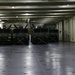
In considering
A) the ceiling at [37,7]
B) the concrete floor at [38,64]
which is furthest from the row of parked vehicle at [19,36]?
the concrete floor at [38,64]

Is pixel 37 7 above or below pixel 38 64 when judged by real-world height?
above

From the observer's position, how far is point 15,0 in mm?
14094

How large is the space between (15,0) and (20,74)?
8.49 m

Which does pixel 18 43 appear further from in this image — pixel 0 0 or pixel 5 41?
pixel 0 0

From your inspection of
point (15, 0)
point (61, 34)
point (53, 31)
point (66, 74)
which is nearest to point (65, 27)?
point (61, 34)

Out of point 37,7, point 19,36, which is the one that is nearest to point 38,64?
point 37,7

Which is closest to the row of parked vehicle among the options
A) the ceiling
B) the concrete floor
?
the ceiling

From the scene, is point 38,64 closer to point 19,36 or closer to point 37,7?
point 37,7

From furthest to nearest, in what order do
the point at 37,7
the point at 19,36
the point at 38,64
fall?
1. the point at 19,36
2. the point at 37,7
3. the point at 38,64

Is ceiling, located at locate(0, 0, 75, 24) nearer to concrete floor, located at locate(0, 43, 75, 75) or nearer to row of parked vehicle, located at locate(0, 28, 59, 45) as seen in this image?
row of parked vehicle, located at locate(0, 28, 59, 45)

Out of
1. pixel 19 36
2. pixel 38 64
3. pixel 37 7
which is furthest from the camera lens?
pixel 19 36

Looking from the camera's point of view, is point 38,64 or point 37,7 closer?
point 38,64

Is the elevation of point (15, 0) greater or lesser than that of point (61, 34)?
greater

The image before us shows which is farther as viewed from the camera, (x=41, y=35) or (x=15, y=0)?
(x=41, y=35)
